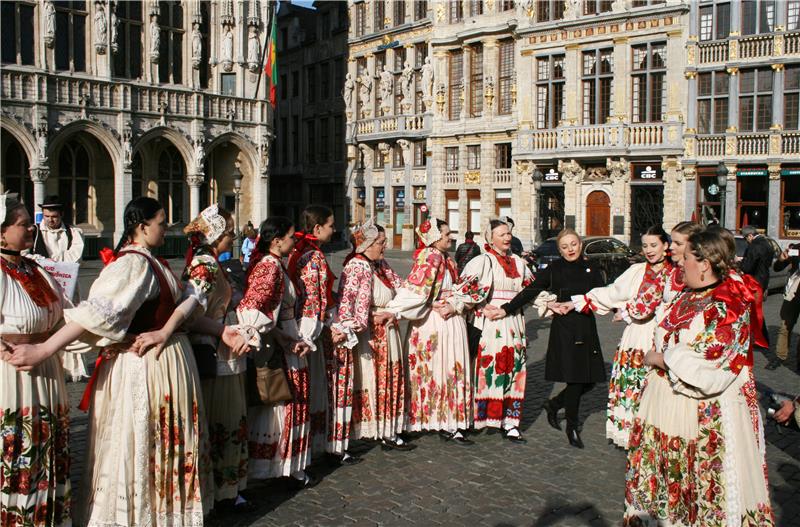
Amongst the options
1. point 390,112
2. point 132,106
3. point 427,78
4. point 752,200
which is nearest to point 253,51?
point 132,106

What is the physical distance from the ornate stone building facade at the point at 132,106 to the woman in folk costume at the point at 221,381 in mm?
23924

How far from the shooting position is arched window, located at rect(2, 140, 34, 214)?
2755 cm

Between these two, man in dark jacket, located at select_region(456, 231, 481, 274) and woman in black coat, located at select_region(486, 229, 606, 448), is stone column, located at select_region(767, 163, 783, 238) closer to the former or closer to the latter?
man in dark jacket, located at select_region(456, 231, 481, 274)

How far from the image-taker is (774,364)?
441 inches

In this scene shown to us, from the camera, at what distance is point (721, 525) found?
423 centimetres

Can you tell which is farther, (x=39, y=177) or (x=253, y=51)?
(x=253, y=51)

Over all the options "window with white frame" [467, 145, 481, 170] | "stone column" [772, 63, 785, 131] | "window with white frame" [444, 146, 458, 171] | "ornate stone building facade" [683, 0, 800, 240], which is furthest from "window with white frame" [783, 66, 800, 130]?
"window with white frame" [444, 146, 458, 171]

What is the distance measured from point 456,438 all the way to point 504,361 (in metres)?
0.85

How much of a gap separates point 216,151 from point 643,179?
17.9 metres

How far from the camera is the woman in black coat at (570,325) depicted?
280 inches

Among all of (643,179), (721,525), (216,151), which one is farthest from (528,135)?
(721,525)

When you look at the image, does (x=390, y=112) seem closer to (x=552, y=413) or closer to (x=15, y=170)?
(x=15, y=170)

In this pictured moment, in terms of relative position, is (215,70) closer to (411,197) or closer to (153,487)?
(411,197)

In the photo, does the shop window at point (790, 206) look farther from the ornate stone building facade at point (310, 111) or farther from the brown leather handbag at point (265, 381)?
the brown leather handbag at point (265, 381)
